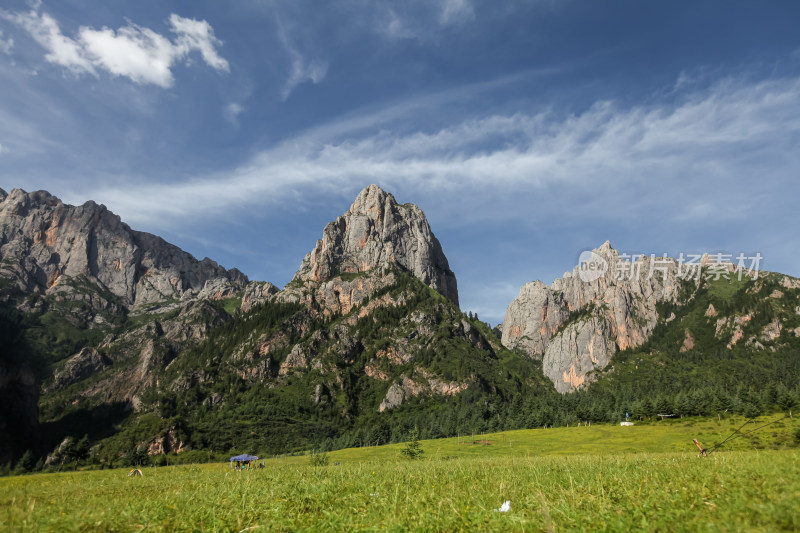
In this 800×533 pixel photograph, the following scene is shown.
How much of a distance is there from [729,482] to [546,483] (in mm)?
4239

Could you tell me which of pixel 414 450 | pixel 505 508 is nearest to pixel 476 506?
pixel 505 508

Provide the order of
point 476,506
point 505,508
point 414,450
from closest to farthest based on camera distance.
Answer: point 505,508 < point 476,506 < point 414,450

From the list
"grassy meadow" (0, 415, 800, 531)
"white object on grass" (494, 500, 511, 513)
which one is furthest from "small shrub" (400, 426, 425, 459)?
"white object on grass" (494, 500, 511, 513)

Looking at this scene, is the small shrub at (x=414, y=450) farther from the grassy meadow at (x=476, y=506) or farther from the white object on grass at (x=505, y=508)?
the white object on grass at (x=505, y=508)

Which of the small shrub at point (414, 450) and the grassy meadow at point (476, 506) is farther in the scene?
the small shrub at point (414, 450)

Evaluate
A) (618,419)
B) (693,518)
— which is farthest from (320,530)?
(618,419)

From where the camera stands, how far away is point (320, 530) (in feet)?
24.9

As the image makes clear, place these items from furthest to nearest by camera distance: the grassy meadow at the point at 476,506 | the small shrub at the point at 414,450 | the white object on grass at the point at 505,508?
the small shrub at the point at 414,450 < the white object on grass at the point at 505,508 < the grassy meadow at the point at 476,506

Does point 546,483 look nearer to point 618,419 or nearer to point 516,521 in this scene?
point 516,521

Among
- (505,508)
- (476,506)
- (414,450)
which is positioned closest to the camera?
(505,508)

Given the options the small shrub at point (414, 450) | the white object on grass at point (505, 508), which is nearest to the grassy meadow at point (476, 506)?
the white object on grass at point (505, 508)

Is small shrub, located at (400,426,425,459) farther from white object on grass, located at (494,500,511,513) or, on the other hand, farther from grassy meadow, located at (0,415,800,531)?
white object on grass, located at (494,500,511,513)

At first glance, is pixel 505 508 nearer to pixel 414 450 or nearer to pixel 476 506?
pixel 476 506

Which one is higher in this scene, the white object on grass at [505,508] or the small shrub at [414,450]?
the white object on grass at [505,508]
